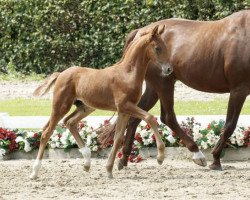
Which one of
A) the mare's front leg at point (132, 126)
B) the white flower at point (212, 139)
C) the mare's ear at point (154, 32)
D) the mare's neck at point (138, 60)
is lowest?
the white flower at point (212, 139)

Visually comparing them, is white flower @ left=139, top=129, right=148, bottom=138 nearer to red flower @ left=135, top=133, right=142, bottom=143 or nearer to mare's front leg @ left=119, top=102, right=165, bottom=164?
red flower @ left=135, top=133, right=142, bottom=143

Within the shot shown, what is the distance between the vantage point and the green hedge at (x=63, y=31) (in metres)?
19.7

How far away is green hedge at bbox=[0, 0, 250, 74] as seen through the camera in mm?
19688

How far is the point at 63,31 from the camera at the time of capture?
66.9ft

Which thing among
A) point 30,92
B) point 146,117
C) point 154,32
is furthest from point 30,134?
point 30,92

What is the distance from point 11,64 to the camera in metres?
20.4

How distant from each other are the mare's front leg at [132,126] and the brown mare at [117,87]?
2.52 feet

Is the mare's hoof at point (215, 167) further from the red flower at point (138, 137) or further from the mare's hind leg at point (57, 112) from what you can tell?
the mare's hind leg at point (57, 112)

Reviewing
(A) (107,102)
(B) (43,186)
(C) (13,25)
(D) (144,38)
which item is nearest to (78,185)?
(B) (43,186)

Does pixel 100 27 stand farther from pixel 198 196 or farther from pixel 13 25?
pixel 198 196

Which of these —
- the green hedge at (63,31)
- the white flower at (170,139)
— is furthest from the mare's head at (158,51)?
the green hedge at (63,31)

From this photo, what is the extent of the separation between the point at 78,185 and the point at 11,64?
11.6m

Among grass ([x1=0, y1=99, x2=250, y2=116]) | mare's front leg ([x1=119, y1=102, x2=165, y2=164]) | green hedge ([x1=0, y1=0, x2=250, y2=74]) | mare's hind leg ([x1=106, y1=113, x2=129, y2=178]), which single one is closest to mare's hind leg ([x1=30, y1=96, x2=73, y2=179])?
mare's hind leg ([x1=106, y1=113, x2=129, y2=178])

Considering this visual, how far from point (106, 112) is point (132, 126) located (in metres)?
4.36
